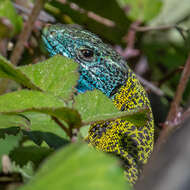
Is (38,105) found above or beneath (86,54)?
above

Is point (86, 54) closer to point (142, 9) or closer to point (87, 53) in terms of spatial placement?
point (87, 53)

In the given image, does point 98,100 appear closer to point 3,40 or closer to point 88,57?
point 88,57

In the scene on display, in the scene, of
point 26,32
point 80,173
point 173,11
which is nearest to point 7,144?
point 80,173

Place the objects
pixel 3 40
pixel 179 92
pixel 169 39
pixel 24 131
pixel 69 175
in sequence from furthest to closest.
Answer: pixel 169 39
pixel 3 40
pixel 179 92
pixel 24 131
pixel 69 175

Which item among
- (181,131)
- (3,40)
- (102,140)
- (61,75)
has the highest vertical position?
(61,75)

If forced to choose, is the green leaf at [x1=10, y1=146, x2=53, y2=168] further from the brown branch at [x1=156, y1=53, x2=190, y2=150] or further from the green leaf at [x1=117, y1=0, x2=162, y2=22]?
the green leaf at [x1=117, y1=0, x2=162, y2=22]

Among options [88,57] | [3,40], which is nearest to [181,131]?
[88,57]
